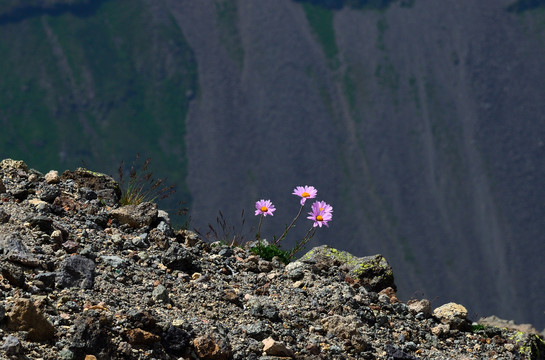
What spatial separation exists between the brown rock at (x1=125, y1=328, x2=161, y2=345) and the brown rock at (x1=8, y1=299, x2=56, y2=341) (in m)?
0.77

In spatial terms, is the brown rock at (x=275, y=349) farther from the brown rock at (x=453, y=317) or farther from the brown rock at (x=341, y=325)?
the brown rock at (x=453, y=317)

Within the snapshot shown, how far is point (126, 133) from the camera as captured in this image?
19912 centimetres

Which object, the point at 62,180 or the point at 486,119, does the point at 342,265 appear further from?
the point at 486,119

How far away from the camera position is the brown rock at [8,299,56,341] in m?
5.34

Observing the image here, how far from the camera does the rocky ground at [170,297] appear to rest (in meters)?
5.80

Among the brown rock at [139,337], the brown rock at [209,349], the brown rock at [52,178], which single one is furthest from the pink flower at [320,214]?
Answer: the brown rock at [52,178]

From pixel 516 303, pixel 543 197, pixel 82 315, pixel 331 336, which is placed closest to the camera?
pixel 82 315

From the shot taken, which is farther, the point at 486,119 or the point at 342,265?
the point at 486,119

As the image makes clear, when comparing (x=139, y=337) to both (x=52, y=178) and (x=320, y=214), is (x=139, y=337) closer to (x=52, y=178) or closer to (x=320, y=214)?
(x=320, y=214)

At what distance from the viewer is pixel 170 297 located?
7.25m

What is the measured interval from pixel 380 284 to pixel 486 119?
202081 mm

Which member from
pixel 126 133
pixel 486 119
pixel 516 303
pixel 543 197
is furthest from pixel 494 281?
pixel 126 133

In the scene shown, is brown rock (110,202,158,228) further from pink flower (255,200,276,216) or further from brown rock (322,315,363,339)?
brown rock (322,315,363,339)

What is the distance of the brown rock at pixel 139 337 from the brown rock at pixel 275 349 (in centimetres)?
129
